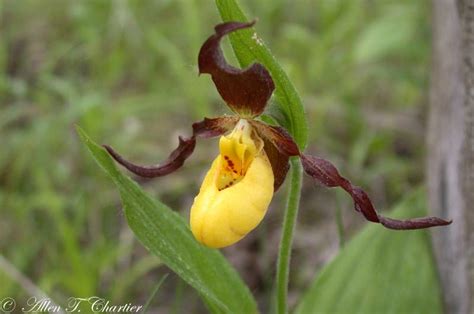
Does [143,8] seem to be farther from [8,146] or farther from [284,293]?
[284,293]

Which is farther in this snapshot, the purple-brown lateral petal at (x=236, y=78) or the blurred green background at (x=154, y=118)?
the blurred green background at (x=154, y=118)

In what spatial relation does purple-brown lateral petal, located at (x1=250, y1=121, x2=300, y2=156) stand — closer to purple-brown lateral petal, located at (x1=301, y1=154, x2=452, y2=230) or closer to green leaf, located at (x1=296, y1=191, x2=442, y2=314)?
purple-brown lateral petal, located at (x1=301, y1=154, x2=452, y2=230)

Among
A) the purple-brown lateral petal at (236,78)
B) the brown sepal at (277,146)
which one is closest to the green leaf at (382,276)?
the brown sepal at (277,146)

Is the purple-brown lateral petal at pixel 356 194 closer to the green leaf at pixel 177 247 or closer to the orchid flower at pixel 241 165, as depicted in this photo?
the orchid flower at pixel 241 165

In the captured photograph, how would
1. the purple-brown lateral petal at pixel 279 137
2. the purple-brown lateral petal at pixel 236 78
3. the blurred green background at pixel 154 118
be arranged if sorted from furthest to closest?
the blurred green background at pixel 154 118, the purple-brown lateral petal at pixel 279 137, the purple-brown lateral petal at pixel 236 78

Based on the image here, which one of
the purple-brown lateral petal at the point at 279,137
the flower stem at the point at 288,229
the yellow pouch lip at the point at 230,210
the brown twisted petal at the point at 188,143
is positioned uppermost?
the brown twisted petal at the point at 188,143

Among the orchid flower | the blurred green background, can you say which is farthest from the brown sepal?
the blurred green background

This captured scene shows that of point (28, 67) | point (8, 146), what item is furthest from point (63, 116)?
point (28, 67)
